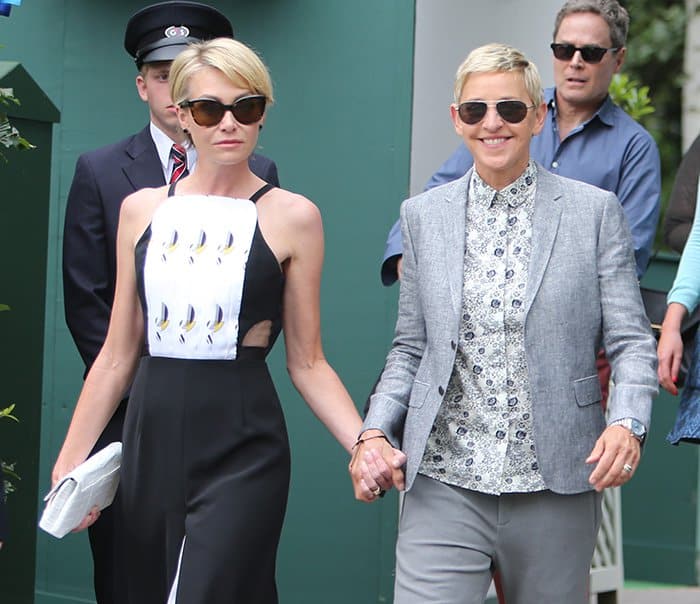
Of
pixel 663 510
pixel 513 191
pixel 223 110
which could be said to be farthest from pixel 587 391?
pixel 663 510

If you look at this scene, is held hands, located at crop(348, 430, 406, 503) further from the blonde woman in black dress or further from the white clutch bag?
the white clutch bag

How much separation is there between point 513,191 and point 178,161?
143 centimetres

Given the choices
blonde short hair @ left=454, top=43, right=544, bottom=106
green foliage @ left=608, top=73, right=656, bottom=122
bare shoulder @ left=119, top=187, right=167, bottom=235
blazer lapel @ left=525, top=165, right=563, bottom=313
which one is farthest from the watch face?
green foliage @ left=608, top=73, right=656, bottom=122

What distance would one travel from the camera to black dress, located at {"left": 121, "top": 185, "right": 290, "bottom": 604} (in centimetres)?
374

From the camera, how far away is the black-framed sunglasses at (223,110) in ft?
12.5

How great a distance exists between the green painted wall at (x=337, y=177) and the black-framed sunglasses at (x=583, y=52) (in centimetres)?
95

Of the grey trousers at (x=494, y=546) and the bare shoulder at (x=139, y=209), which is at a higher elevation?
the bare shoulder at (x=139, y=209)

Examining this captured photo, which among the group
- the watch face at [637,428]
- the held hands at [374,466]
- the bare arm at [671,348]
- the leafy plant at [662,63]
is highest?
the leafy plant at [662,63]

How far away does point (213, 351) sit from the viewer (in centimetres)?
381

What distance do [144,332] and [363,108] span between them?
203cm

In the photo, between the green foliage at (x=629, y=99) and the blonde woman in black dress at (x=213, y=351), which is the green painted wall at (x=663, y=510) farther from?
the blonde woman in black dress at (x=213, y=351)

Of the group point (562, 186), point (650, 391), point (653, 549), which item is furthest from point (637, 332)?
point (653, 549)

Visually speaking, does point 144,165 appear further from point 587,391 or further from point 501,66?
point 587,391

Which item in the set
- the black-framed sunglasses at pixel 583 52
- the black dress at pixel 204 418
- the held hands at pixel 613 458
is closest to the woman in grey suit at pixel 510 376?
the held hands at pixel 613 458
